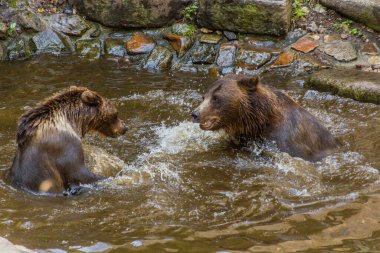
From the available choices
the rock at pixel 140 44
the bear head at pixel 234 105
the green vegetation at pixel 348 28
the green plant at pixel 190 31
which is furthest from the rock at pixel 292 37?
the bear head at pixel 234 105

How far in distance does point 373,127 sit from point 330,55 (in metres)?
2.79

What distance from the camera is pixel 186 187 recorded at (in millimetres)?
6676

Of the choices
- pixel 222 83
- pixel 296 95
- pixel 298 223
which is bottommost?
pixel 296 95

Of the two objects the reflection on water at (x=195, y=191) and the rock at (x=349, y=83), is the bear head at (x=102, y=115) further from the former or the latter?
the rock at (x=349, y=83)

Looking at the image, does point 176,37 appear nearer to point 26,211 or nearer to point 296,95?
point 296,95

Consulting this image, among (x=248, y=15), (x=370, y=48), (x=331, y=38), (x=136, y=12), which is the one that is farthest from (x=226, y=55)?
(x=370, y=48)

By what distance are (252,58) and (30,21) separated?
4.83 m

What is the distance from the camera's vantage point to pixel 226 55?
37.0 feet

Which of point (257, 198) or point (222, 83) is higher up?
point (222, 83)

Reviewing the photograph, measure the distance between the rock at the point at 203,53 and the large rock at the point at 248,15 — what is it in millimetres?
526

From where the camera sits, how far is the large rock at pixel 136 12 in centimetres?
1216

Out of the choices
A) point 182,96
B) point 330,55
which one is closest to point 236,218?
point 182,96

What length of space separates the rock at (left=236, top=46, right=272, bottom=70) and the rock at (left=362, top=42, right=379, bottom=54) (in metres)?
1.78

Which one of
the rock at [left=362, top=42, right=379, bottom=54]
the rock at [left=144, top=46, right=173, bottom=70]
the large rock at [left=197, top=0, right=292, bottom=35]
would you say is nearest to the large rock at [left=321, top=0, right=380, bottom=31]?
the rock at [left=362, top=42, right=379, bottom=54]
